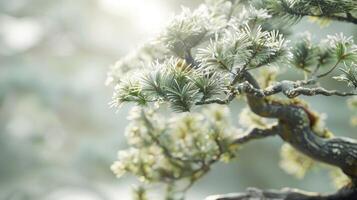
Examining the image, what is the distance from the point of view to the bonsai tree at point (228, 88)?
905 millimetres

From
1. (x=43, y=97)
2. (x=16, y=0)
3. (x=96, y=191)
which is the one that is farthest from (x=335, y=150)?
(x=16, y=0)

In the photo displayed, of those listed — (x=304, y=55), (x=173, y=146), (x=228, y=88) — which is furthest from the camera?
(x=173, y=146)

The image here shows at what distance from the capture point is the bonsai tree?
2.97ft

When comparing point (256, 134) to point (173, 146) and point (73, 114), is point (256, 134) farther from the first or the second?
point (73, 114)

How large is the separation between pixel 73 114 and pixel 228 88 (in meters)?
3.70

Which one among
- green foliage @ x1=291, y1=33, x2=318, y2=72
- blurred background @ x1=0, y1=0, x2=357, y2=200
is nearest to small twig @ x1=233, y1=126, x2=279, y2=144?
green foliage @ x1=291, y1=33, x2=318, y2=72

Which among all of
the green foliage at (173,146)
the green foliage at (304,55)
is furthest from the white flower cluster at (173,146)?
the green foliage at (304,55)

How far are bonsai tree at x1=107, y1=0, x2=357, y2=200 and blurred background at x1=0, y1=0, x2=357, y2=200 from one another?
102 inches

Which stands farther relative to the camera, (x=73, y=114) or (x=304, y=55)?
(x=73, y=114)

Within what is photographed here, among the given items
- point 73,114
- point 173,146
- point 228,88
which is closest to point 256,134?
point 173,146

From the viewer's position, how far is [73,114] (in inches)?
178

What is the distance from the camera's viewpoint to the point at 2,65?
4125 millimetres

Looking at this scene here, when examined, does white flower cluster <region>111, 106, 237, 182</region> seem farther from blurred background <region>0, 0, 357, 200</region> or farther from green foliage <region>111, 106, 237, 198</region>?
blurred background <region>0, 0, 357, 200</region>

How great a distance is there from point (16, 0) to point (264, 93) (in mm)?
3584
